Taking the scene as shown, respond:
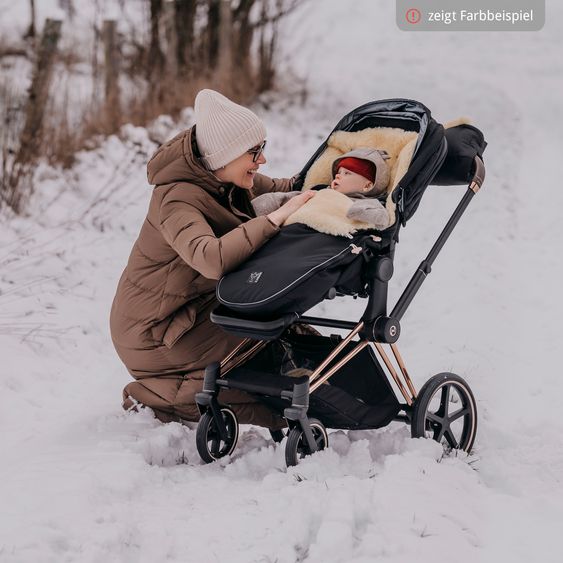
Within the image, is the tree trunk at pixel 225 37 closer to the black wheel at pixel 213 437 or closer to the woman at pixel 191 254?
the woman at pixel 191 254

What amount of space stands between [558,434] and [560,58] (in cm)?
1052

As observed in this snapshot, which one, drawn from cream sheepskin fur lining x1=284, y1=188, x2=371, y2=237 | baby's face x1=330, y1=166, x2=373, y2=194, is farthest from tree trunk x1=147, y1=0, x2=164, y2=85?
cream sheepskin fur lining x1=284, y1=188, x2=371, y2=237

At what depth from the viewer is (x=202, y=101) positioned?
3.70 metres

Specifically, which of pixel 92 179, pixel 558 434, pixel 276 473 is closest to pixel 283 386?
pixel 276 473

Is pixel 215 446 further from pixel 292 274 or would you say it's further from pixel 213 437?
pixel 292 274

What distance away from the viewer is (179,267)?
3.81 m

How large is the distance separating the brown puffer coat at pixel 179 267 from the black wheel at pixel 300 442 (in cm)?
66

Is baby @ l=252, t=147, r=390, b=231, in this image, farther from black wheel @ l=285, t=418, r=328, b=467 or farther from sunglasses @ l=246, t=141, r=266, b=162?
black wheel @ l=285, t=418, r=328, b=467

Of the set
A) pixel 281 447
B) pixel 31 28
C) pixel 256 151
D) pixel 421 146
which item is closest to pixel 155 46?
pixel 31 28

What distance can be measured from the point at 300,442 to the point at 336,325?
0.53 metres

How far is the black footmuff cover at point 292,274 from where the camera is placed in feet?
10.8

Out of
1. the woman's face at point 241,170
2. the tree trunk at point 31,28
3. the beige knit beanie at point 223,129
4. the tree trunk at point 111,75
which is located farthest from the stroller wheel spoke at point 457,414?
the tree trunk at point 31,28

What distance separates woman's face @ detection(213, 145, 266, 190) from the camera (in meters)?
3.76

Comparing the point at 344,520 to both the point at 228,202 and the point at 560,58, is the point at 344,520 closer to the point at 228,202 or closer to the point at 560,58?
the point at 228,202
